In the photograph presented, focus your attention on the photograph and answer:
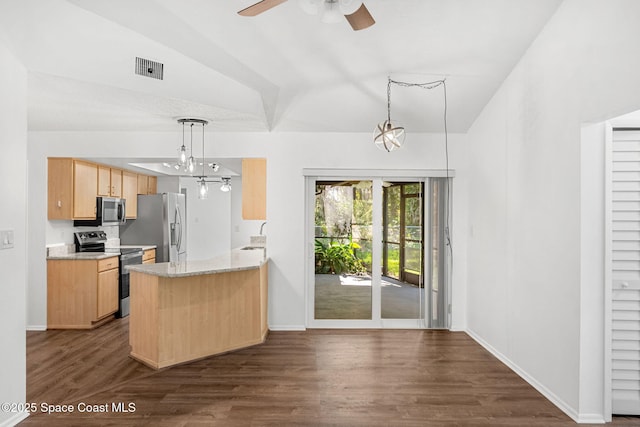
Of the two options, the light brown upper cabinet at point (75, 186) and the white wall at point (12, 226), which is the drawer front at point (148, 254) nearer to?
the light brown upper cabinet at point (75, 186)

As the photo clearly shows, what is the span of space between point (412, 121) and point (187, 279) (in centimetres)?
305

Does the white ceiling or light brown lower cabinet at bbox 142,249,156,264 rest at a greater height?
the white ceiling

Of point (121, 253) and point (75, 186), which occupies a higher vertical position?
point (75, 186)

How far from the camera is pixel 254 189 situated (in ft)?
16.0

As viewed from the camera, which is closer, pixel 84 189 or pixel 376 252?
pixel 376 252

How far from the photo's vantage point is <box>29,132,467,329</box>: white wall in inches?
191

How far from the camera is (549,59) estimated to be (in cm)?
313

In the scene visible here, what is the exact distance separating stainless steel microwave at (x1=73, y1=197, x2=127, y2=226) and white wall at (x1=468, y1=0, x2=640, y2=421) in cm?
504

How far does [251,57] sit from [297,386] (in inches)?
110

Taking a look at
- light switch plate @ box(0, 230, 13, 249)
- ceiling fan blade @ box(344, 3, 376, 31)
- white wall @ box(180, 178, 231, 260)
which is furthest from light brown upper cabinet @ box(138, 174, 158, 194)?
ceiling fan blade @ box(344, 3, 376, 31)

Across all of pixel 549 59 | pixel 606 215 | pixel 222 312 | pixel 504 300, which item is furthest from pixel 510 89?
pixel 222 312

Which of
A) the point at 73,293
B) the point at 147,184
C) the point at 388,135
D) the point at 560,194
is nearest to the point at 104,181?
the point at 147,184

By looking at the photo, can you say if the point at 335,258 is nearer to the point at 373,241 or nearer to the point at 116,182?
the point at 373,241

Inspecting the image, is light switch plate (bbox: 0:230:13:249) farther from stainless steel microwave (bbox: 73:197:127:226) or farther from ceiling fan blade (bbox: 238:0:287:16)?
stainless steel microwave (bbox: 73:197:127:226)
